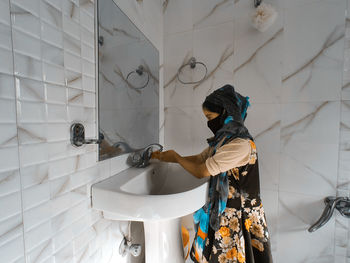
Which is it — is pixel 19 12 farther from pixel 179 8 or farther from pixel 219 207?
pixel 179 8

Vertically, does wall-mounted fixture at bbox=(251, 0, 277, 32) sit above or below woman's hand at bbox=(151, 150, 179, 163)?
above

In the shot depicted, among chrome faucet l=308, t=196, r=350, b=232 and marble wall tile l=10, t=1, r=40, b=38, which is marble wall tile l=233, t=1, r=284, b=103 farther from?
marble wall tile l=10, t=1, r=40, b=38

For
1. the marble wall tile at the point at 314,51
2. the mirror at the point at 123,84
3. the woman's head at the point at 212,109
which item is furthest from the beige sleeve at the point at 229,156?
the marble wall tile at the point at 314,51

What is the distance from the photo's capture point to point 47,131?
0.50 meters

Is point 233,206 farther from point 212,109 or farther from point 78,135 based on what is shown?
point 78,135

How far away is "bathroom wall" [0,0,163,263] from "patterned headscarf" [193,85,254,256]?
58 centimetres

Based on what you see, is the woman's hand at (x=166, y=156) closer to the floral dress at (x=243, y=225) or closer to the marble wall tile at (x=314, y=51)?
the floral dress at (x=243, y=225)

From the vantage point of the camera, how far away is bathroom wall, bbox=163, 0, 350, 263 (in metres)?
1.06

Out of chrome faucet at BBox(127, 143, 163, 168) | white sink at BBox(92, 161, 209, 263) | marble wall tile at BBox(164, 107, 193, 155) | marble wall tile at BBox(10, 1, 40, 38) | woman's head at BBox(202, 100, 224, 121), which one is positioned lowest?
white sink at BBox(92, 161, 209, 263)

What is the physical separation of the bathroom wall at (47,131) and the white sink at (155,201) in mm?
92

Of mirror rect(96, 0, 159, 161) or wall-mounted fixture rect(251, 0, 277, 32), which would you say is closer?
mirror rect(96, 0, 159, 161)

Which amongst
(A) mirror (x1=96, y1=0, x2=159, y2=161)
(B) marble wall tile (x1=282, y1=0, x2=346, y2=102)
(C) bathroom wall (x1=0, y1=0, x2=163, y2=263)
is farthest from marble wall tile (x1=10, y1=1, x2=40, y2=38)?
(B) marble wall tile (x1=282, y1=0, x2=346, y2=102)

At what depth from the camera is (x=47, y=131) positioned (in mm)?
505

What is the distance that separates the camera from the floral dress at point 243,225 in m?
0.88
